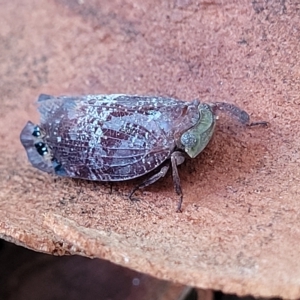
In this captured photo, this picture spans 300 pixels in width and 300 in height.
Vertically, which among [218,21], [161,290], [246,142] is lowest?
[161,290]

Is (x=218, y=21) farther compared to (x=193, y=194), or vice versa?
(x=218, y=21)

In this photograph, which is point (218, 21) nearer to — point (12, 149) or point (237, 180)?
point (237, 180)

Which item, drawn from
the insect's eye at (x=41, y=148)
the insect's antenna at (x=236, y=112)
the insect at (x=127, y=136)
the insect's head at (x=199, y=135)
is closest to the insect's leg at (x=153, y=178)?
the insect at (x=127, y=136)

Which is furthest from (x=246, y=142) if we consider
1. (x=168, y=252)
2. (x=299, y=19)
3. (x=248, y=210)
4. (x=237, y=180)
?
(x=168, y=252)

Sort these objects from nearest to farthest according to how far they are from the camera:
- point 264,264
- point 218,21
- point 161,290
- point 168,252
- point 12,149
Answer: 1. point 264,264
2. point 168,252
3. point 218,21
4. point 12,149
5. point 161,290

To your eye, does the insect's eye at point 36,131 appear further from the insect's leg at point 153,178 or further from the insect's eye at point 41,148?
the insect's leg at point 153,178

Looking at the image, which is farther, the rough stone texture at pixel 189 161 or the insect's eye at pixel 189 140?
the insect's eye at pixel 189 140

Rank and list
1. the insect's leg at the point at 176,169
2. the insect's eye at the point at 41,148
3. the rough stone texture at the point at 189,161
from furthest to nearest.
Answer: the insect's eye at the point at 41,148 < the insect's leg at the point at 176,169 < the rough stone texture at the point at 189,161

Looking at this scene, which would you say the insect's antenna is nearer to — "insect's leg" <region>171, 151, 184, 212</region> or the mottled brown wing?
the mottled brown wing
